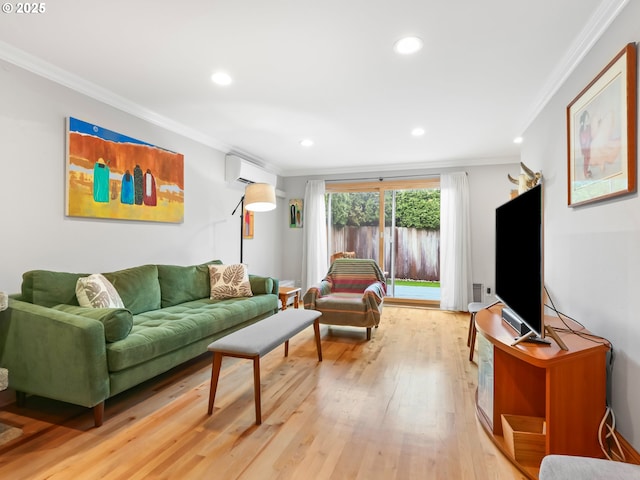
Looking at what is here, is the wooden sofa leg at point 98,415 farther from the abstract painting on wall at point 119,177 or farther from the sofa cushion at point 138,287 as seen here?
the abstract painting on wall at point 119,177

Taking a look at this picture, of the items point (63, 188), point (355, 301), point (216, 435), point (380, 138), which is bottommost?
point (216, 435)

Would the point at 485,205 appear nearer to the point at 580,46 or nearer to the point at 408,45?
the point at 580,46

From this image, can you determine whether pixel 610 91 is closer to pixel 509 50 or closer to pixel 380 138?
pixel 509 50

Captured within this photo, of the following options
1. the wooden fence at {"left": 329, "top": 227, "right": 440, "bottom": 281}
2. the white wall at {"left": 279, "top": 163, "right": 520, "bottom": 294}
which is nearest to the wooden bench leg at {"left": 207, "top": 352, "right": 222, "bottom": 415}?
the wooden fence at {"left": 329, "top": 227, "right": 440, "bottom": 281}

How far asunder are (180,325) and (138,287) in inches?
27.0

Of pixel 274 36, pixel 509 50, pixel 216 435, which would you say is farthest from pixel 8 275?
pixel 509 50

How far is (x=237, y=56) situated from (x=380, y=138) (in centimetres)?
230

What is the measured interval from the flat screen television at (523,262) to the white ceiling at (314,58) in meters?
1.07

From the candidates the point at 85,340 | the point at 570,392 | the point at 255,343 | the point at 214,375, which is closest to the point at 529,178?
the point at 570,392

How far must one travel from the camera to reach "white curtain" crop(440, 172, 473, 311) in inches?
207

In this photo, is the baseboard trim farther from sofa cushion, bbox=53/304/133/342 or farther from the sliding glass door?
the sliding glass door

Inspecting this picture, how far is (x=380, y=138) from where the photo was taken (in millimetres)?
4250

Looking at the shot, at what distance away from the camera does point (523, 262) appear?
1.93 meters

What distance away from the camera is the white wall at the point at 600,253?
1634mm
